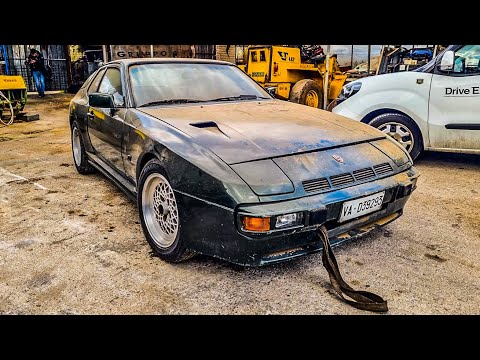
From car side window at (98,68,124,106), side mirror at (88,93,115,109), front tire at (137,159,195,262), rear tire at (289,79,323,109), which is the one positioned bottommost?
front tire at (137,159,195,262)

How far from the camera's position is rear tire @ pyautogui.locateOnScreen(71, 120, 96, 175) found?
4.62 m

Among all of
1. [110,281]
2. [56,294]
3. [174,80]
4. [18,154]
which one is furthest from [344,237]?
[18,154]

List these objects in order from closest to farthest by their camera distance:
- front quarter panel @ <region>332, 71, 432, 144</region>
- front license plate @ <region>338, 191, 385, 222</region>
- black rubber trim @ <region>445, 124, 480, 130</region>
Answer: front license plate @ <region>338, 191, 385, 222</region>, black rubber trim @ <region>445, 124, 480, 130</region>, front quarter panel @ <region>332, 71, 432, 144</region>

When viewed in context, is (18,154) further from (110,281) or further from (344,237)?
(344,237)

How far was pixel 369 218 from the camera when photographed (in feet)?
8.18

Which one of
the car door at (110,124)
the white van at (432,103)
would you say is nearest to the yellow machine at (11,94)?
the car door at (110,124)

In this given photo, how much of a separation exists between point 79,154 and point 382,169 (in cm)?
372

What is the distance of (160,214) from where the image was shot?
8.96ft

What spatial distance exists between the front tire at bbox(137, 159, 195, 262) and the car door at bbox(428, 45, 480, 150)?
3.74 m

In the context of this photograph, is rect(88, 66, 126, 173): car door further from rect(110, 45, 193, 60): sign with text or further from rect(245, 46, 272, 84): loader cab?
rect(110, 45, 193, 60): sign with text

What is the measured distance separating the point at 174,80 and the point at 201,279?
188cm

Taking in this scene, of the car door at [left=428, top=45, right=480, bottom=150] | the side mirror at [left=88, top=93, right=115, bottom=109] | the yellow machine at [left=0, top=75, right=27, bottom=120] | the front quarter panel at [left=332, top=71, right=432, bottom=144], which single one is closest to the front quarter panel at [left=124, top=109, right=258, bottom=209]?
the side mirror at [left=88, top=93, right=115, bottom=109]

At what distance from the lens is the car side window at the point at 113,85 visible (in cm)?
339

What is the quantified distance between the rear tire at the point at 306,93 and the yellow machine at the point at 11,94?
21.0 feet
